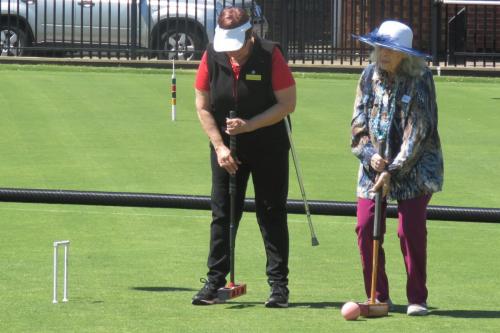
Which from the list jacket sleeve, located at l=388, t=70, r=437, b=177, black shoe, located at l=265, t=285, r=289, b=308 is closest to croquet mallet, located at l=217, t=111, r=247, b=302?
black shoe, located at l=265, t=285, r=289, b=308

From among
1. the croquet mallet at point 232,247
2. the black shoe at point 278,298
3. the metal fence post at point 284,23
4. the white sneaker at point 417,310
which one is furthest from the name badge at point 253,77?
the metal fence post at point 284,23

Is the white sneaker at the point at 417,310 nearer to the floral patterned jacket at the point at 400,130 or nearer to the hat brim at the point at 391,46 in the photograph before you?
the floral patterned jacket at the point at 400,130

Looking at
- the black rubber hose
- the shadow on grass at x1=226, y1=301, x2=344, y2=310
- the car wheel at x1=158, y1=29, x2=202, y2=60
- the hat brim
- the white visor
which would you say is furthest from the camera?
the car wheel at x1=158, y1=29, x2=202, y2=60

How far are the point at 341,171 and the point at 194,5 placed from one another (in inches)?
419

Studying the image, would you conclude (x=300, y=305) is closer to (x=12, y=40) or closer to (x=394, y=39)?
(x=394, y=39)

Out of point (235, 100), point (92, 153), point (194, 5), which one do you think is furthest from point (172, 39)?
point (235, 100)

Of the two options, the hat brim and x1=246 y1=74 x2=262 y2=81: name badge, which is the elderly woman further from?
x1=246 y1=74 x2=262 y2=81: name badge

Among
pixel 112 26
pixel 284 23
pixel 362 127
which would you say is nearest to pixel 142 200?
pixel 362 127

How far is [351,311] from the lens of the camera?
754cm

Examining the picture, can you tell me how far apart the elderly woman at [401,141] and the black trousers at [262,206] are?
0.51 meters

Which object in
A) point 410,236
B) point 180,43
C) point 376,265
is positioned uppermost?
point 180,43

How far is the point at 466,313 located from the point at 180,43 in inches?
666

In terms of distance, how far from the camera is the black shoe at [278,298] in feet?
26.1

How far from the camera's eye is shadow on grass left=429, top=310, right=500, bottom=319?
306 inches
